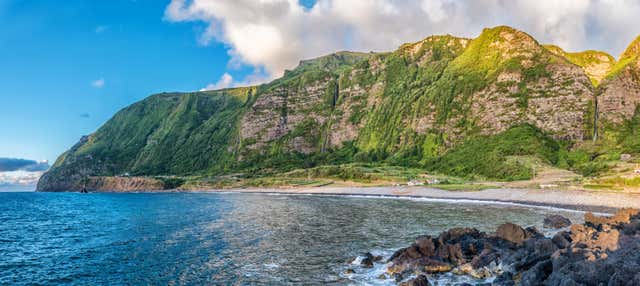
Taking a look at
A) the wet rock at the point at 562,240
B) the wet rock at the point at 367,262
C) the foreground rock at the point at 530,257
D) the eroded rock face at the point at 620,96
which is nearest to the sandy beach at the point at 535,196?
the foreground rock at the point at 530,257

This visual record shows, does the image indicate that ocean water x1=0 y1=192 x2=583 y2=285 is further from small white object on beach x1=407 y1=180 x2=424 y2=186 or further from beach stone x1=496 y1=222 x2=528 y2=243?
small white object on beach x1=407 y1=180 x2=424 y2=186

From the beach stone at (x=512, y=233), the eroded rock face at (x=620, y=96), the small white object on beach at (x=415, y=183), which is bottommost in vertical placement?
the beach stone at (x=512, y=233)

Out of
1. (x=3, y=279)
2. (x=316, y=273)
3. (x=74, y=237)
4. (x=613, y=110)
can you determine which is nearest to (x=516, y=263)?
(x=316, y=273)

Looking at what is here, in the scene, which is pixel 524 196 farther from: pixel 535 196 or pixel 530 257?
pixel 530 257

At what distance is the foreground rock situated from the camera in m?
15.4

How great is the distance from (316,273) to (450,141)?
Result: 581 ft

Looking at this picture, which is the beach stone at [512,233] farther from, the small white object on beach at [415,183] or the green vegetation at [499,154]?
the green vegetation at [499,154]

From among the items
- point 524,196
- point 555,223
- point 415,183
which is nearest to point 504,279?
point 555,223

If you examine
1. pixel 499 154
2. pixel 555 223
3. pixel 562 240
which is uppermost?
pixel 499 154

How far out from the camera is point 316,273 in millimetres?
25266

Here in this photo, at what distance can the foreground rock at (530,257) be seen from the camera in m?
15.4

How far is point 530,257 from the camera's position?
22.9m

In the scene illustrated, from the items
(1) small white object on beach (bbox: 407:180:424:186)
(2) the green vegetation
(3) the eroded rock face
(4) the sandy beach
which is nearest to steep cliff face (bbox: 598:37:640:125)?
(3) the eroded rock face

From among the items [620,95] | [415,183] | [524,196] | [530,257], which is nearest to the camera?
[530,257]
